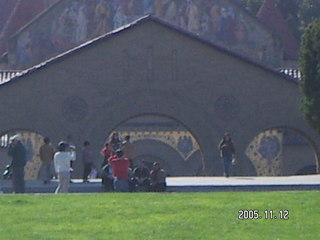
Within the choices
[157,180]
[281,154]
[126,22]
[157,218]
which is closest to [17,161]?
[157,180]

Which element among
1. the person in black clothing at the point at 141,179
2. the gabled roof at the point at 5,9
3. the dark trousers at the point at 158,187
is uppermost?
the gabled roof at the point at 5,9

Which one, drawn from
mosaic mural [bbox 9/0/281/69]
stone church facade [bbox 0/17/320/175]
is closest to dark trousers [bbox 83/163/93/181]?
stone church facade [bbox 0/17/320/175]

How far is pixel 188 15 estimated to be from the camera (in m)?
53.4

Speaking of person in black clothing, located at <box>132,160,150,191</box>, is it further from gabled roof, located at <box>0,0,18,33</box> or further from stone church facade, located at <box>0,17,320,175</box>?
gabled roof, located at <box>0,0,18,33</box>

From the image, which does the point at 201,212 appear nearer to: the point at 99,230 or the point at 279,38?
the point at 99,230

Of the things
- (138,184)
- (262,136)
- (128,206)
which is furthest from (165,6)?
(128,206)

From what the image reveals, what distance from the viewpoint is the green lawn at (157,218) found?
17.0m

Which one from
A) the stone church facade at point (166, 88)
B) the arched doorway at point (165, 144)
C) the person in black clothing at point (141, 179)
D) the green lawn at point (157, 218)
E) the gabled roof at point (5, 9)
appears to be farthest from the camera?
the gabled roof at point (5, 9)

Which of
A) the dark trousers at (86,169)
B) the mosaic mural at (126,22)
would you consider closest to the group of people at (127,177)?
the dark trousers at (86,169)

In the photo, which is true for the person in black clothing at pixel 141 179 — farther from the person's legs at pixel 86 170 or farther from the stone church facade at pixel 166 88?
the stone church facade at pixel 166 88

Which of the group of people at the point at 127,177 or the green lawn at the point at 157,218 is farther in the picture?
the group of people at the point at 127,177

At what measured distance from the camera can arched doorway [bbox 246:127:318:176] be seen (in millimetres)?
46506

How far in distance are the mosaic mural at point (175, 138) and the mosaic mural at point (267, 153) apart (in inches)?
136

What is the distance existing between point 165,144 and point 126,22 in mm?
5937
